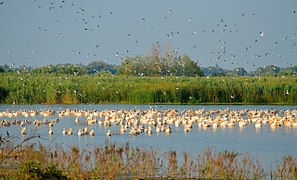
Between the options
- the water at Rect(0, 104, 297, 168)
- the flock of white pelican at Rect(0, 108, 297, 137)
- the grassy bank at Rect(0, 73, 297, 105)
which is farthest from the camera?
the grassy bank at Rect(0, 73, 297, 105)

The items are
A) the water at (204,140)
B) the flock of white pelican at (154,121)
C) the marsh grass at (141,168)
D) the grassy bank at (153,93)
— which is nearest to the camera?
the marsh grass at (141,168)

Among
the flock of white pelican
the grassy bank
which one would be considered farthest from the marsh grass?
the grassy bank

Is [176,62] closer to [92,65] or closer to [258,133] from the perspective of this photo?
[92,65]

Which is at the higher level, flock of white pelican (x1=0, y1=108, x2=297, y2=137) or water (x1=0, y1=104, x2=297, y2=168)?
flock of white pelican (x1=0, y1=108, x2=297, y2=137)

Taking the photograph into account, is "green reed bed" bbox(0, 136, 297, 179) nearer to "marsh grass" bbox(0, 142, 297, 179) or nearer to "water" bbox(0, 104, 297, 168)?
"marsh grass" bbox(0, 142, 297, 179)

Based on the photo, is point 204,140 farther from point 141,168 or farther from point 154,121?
point 141,168

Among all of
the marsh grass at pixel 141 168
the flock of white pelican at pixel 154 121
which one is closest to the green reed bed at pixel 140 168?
the marsh grass at pixel 141 168

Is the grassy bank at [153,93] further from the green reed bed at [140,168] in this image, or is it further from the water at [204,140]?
the green reed bed at [140,168]

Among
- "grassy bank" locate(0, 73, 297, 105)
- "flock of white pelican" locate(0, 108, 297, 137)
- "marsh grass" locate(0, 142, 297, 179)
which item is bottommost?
"marsh grass" locate(0, 142, 297, 179)

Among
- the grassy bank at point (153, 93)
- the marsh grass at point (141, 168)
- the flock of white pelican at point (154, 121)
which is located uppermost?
the grassy bank at point (153, 93)

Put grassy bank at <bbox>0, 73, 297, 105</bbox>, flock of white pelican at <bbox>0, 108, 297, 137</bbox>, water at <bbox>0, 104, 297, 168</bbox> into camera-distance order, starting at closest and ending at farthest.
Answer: water at <bbox>0, 104, 297, 168</bbox> < flock of white pelican at <bbox>0, 108, 297, 137</bbox> < grassy bank at <bbox>0, 73, 297, 105</bbox>

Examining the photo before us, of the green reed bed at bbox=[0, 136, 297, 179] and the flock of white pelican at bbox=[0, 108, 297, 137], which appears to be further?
the flock of white pelican at bbox=[0, 108, 297, 137]

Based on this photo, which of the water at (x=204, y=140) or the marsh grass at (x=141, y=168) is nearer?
the marsh grass at (x=141, y=168)

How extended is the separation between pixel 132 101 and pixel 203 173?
30985mm
